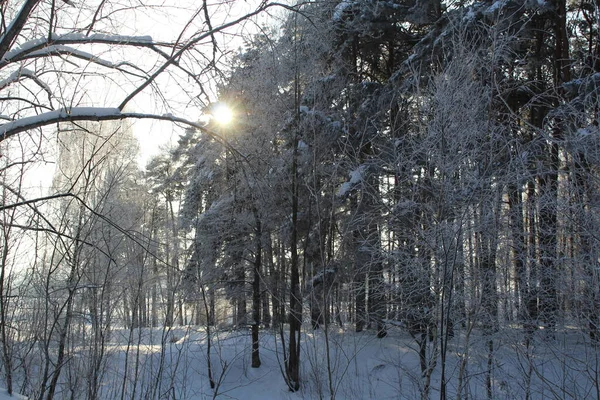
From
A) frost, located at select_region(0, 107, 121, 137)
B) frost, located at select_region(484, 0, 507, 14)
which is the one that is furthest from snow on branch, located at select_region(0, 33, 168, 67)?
frost, located at select_region(484, 0, 507, 14)

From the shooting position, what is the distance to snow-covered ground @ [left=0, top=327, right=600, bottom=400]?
4707 millimetres

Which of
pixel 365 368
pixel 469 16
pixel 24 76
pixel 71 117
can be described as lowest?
pixel 365 368

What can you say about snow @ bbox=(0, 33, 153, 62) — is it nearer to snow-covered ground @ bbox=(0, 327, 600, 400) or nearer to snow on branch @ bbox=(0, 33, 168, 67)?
snow on branch @ bbox=(0, 33, 168, 67)

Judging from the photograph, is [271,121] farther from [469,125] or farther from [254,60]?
[254,60]

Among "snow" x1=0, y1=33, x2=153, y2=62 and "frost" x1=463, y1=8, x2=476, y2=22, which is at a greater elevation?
"frost" x1=463, y1=8, x2=476, y2=22

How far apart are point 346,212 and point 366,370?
457 cm

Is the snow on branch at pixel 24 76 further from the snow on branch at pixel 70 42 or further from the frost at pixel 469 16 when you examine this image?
the frost at pixel 469 16

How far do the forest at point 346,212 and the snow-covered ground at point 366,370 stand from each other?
3.0 inches

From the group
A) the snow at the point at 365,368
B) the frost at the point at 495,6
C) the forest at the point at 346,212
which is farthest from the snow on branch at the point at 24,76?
the frost at the point at 495,6

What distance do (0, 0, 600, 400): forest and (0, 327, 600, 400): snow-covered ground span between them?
0.25ft

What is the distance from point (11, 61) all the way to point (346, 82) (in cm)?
998

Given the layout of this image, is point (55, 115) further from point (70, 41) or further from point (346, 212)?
point (346, 212)

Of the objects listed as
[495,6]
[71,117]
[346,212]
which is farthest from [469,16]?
[71,117]

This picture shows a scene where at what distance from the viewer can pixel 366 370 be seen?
9258mm
